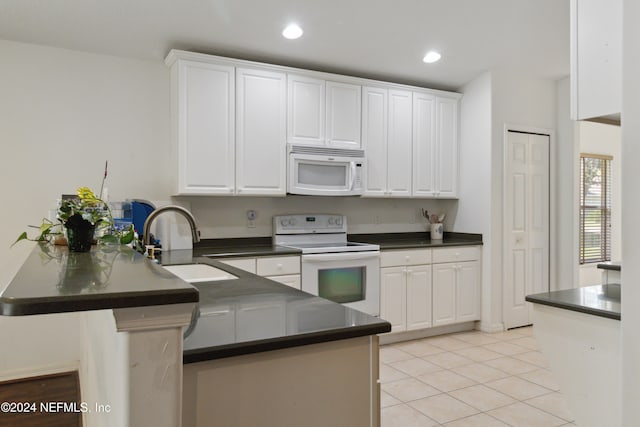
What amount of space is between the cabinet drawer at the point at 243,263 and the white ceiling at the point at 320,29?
1.73 meters

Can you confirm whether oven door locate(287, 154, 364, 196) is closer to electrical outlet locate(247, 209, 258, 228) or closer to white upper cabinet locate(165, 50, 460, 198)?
white upper cabinet locate(165, 50, 460, 198)

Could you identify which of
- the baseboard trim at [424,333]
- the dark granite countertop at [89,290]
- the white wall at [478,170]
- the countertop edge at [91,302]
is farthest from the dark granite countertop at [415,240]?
the countertop edge at [91,302]

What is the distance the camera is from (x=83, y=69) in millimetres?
3510

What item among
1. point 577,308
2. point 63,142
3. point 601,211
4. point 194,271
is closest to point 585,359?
point 577,308

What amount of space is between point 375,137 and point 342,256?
4.18 ft

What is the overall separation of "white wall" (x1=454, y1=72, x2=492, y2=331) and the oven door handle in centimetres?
134

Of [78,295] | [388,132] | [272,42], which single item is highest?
[272,42]

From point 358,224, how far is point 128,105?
2.41 m

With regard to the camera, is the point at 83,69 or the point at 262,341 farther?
the point at 83,69

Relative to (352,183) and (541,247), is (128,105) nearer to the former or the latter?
(352,183)

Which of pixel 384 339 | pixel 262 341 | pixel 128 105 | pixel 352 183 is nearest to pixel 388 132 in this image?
pixel 352 183

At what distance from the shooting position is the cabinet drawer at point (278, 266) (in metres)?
3.51

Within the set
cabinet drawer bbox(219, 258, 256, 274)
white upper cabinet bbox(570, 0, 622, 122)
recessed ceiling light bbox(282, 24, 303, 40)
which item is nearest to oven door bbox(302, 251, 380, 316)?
cabinet drawer bbox(219, 258, 256, 274)

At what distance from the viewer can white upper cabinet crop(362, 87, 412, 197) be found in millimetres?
4316
